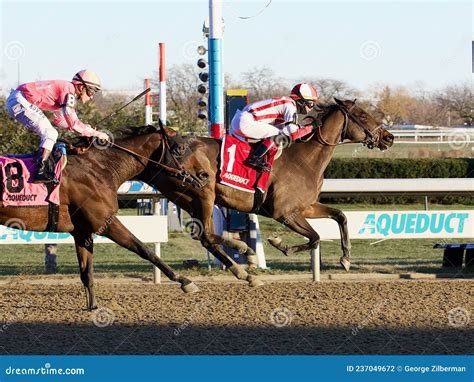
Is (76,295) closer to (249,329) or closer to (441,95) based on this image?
(249,329)

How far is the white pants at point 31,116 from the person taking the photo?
7473 mm

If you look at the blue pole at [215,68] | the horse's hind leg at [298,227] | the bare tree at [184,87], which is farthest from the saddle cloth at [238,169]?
the bare tree at [184,87]

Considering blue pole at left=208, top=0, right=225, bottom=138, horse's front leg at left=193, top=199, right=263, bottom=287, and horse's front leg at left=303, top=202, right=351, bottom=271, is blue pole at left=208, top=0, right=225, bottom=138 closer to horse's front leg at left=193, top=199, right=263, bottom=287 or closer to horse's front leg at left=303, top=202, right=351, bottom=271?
horse's front leg at left=303, top=202, right=351, bottom=271

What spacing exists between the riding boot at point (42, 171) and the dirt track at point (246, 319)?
114 centimetres

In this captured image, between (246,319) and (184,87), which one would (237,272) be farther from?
(184,87)

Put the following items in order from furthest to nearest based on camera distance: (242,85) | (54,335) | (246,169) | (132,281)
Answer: (242,85)
(132,281)
(246,169)
(54,335)

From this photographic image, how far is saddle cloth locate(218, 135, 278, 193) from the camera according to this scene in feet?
27.6

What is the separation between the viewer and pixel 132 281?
33.1 feet

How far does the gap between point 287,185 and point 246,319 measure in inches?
70.6

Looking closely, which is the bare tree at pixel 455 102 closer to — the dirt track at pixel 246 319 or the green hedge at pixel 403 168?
the green hedge at pixel 403 168

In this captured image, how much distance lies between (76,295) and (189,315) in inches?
72.4

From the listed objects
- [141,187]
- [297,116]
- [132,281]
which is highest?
[297,116]

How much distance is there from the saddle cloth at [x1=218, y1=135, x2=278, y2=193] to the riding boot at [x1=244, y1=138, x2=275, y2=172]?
0.04 m

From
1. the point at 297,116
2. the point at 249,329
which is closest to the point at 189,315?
the point at 249,329
